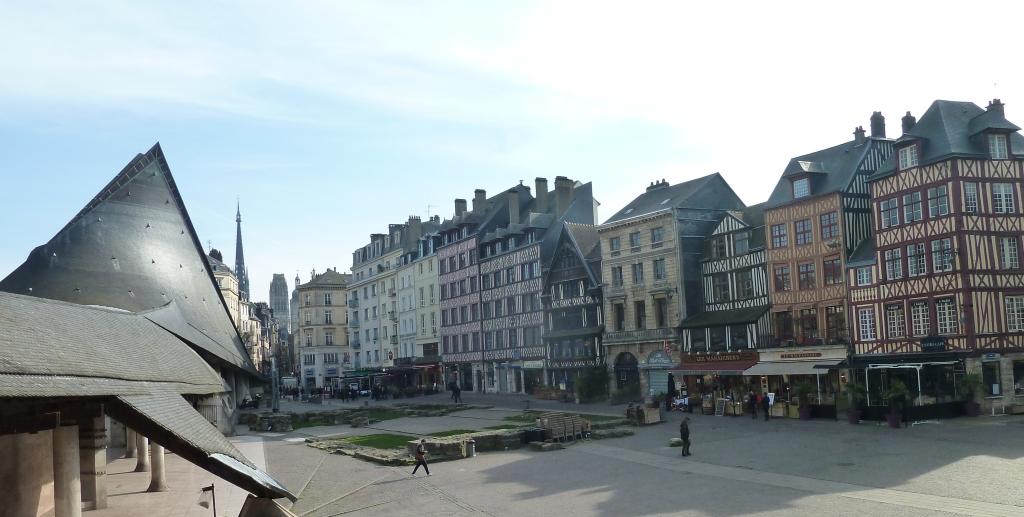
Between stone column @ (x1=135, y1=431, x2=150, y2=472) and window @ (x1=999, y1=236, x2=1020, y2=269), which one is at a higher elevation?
window @ (x1=999, y1=236, x2=1020, y2=269)

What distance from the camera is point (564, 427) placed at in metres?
28.2

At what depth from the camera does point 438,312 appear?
232ft

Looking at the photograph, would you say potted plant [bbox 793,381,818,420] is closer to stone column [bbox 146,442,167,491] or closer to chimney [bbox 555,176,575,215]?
stone column [bbox 146,442,167,491]

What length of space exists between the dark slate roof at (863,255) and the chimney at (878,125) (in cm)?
590

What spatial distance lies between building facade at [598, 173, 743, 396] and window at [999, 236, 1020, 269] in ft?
49.8

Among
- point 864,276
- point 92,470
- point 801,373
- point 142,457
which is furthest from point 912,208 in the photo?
point 92,470

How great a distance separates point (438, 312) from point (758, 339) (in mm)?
35430

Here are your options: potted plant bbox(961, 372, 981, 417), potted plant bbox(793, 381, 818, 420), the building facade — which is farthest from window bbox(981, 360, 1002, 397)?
the building facade

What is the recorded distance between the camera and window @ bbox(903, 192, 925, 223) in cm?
3352

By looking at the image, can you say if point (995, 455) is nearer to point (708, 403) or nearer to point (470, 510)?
point (470, 510)

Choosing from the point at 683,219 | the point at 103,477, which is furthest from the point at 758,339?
the point at 103,477

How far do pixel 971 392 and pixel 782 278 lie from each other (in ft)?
35.0

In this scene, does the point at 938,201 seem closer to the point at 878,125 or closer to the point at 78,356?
the point at 878,125

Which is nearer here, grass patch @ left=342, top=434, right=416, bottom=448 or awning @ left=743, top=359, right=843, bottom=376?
grass patch @ left=342, top=434, right=416, bottom=448
